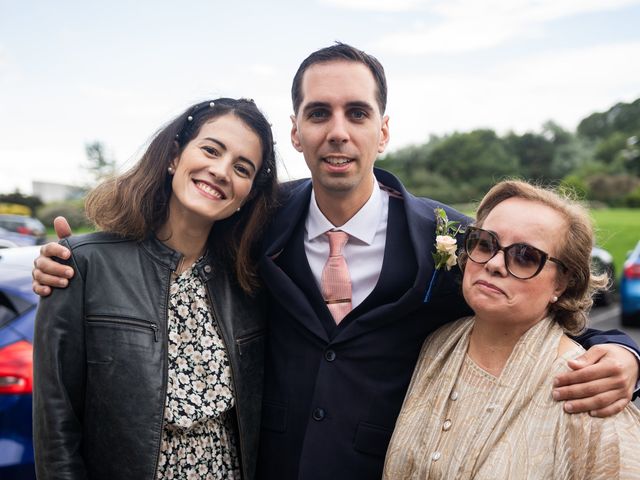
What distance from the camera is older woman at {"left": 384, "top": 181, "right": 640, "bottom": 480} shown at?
70.3 inches

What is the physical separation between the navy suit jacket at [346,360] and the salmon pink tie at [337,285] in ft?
0.18

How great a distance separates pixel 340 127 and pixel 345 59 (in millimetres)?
392

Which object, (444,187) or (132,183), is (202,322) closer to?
(132,183)

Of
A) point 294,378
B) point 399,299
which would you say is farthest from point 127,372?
point 399,299

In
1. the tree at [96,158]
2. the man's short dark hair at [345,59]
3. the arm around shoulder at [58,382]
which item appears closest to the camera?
the arm around shoulder at [58,382]

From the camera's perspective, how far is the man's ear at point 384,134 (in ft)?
9.41

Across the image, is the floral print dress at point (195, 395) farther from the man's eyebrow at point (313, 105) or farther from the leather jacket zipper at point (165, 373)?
the man's eyebrow at point (313, 105)

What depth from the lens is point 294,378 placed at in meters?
2.55

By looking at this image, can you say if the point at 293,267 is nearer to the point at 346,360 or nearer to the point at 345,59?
the point at 346,360

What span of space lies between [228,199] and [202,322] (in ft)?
1.82

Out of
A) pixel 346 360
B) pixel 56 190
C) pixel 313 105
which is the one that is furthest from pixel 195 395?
pixel 56 190

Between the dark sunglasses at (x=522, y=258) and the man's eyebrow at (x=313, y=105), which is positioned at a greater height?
the man's eyebrow at (x=313, y=105)

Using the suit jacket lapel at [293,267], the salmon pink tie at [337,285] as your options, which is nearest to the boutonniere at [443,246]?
the salmon pink tie at [337,285]

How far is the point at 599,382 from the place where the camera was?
1.82 m
